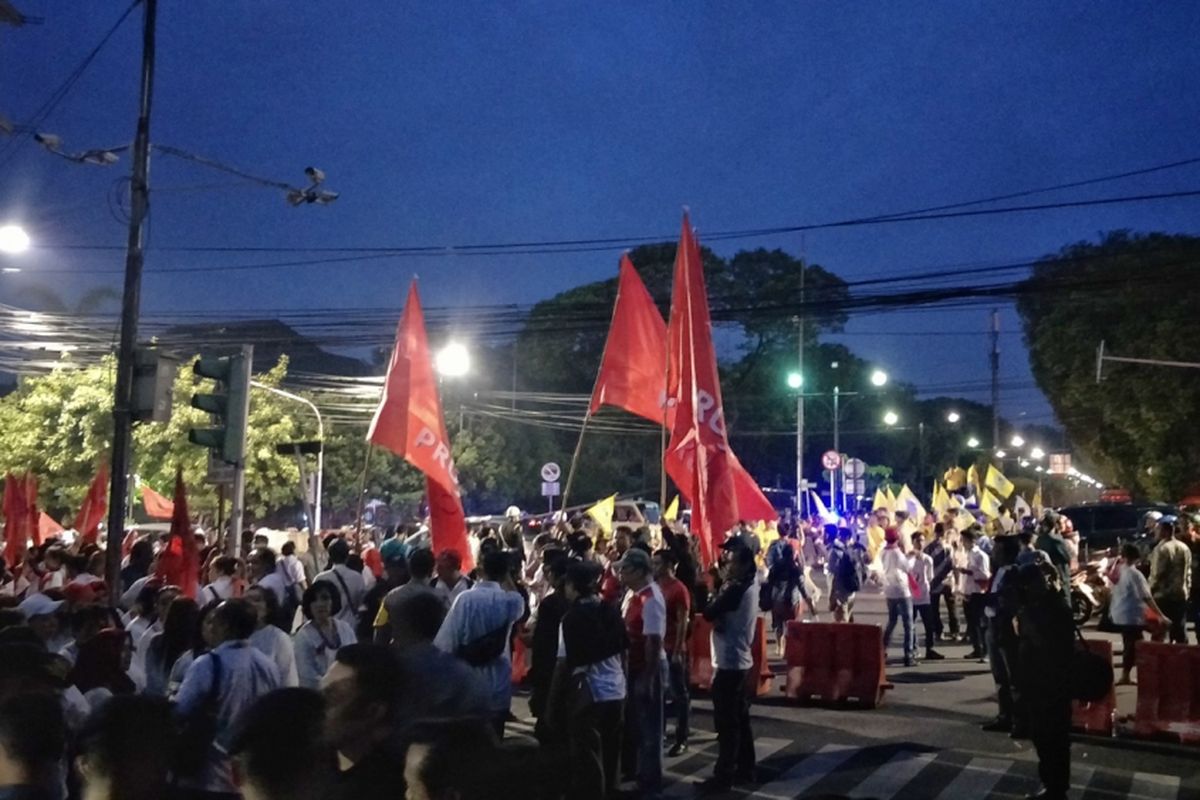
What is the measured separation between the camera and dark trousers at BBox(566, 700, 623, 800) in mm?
6551

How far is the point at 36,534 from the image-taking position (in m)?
16.9

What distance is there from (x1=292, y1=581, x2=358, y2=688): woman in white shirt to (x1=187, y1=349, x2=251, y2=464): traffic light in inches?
158

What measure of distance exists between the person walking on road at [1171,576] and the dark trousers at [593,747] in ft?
31.6

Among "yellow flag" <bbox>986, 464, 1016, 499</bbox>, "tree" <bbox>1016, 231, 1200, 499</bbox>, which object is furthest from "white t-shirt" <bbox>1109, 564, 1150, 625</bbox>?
"tree" <bbox>1016, 231, 1200, 499</bbox>

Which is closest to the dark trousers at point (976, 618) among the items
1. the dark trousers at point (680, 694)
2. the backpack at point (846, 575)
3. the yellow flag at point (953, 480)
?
the backpack at point (846, 575)

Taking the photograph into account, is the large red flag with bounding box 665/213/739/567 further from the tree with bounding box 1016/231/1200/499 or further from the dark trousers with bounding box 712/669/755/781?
the tree with bounding box 1016/231/1200/499

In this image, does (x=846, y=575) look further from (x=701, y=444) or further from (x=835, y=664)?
(x=701, y=444)

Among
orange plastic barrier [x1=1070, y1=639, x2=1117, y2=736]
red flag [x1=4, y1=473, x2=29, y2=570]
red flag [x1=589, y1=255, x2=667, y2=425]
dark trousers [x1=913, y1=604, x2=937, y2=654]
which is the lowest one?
orange plastic barrier [x1=1070, y1=639, x2=1117, y2=736]

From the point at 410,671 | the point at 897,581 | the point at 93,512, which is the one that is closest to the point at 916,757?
the point at 897,581

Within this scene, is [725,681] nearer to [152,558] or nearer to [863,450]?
[152,558]

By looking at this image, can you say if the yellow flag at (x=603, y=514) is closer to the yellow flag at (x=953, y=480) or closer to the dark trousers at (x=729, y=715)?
the dark trousers at (x=729, y=715)

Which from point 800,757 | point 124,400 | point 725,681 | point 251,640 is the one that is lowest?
point 800,757

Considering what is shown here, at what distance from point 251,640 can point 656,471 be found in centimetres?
4705

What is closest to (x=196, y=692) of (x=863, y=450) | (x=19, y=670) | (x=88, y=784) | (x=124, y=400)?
(x=19, y=670)
